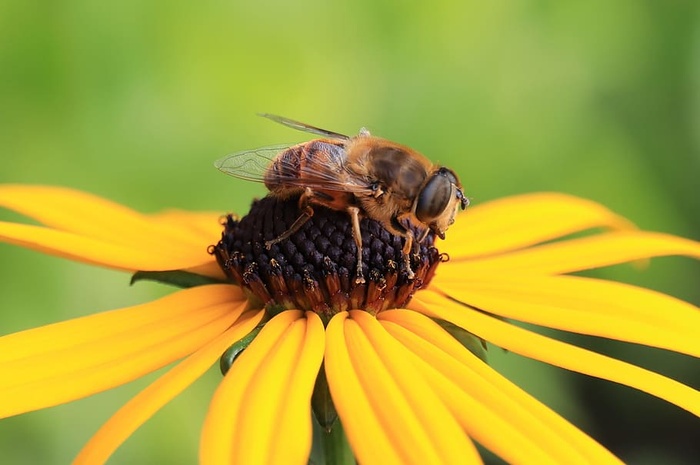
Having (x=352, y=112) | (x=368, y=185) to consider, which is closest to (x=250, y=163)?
(x=368, y=185)

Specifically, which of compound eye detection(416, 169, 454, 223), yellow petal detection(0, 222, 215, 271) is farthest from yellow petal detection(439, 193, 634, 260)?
yellow petal detection(0, 222, 215, 271)

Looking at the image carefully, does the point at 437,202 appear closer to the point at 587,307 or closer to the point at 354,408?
the point at 587,307

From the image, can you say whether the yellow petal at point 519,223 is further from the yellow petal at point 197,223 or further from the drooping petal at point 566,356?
the yellow petal at point 197,223

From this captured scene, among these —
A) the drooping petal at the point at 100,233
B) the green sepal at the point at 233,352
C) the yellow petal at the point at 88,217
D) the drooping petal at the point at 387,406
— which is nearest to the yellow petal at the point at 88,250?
the drooping petal at the point at 100,233

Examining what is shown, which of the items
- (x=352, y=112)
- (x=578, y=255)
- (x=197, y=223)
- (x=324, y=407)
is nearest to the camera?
(x=324, y=407)

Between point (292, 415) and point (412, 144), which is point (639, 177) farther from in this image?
point (292, 415)

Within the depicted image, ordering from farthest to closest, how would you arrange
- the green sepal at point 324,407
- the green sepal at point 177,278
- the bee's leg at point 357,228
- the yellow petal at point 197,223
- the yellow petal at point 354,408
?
the yellow petal at point 197,223
the green sepal at point 177,278
the bee's leg at point 357,228
the green sepal at point 324,407
the yellow petal at point 354,408
